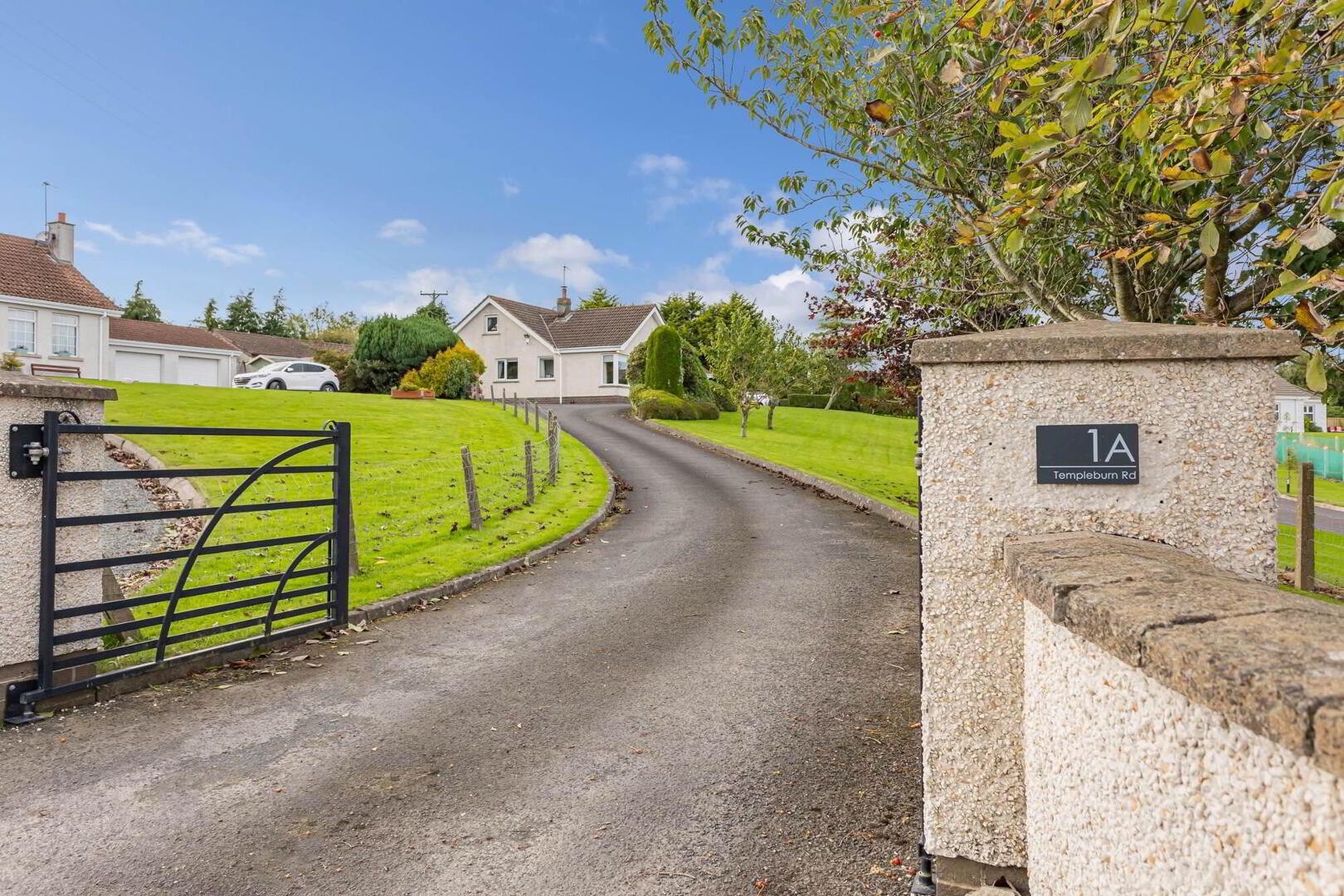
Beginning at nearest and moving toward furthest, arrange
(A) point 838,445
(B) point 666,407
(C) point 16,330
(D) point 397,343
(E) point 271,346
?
(C) point 16,330 < (A) point 838,445 < (B) point 666,407 < (D) point 397,343 < (E) point 271,346

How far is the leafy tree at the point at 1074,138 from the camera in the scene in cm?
381

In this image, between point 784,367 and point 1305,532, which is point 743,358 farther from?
point 1305,532

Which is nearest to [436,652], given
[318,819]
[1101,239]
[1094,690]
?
[318,819]

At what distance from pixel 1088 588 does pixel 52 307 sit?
1630 inches

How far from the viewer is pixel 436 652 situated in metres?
6.81

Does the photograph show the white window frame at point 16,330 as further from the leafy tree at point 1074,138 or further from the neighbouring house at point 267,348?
the leafy tree at point 1074,138

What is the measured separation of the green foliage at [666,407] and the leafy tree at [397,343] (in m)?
11.1

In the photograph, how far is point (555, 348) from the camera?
1925 inches

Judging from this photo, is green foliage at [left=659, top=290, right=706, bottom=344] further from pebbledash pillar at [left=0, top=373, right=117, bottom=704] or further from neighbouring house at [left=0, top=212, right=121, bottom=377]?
pebbledash pillar at [left=0, top=373, right=117, bottom=704]

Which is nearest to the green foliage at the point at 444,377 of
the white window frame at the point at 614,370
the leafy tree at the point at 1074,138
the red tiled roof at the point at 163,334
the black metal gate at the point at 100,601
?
the white window frame at the point at 614,370

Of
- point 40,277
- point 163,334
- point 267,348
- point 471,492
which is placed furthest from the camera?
point 267,348

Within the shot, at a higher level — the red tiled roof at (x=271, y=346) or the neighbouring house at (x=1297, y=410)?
the red tiled roof at (x=271, y=346)

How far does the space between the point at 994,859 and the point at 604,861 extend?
1665 mm

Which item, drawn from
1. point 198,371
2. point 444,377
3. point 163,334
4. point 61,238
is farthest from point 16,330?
point 444,377
